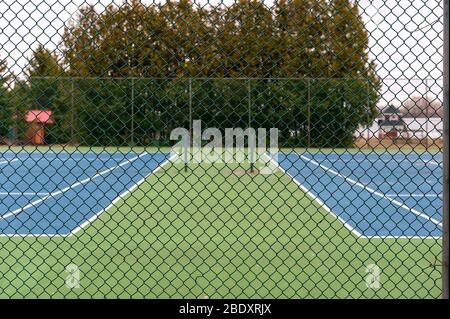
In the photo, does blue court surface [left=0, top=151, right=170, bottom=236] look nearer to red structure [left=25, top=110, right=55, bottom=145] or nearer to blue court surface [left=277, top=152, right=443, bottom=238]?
red structure [left=25, top=110, right=55, bottom=145]

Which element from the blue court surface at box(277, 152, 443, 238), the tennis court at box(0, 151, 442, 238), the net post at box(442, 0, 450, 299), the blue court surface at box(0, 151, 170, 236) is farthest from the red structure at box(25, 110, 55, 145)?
the net post at box(442, 0, 450, 299)

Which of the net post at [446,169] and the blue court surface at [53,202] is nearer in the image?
the net post at [446,169]

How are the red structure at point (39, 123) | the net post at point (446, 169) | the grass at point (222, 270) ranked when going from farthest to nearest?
the red structure at point (39, 123) < the grass at point (222, 270) < the net post at point (446, 169)

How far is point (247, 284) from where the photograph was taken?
4.79 m

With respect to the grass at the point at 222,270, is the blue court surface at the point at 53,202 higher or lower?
higher

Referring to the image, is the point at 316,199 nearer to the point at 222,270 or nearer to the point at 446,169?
the point at 222,270

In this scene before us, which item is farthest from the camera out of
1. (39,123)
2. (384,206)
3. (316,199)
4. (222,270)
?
(39,123)

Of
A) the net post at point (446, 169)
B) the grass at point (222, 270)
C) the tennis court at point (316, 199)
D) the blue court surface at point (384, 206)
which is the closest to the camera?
the net post at point (446, 169)

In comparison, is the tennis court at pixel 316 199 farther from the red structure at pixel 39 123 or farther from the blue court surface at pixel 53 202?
the red structure at pixel 39 123

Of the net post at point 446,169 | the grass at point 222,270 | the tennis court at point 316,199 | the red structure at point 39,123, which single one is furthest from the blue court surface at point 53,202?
the net post at point 446,169

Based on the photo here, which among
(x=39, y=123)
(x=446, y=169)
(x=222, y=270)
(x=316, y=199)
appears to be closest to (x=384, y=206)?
(x=316, y=199)

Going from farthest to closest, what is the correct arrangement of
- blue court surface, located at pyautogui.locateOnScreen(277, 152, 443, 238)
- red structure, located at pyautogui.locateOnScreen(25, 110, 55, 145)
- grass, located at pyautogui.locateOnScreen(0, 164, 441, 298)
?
red structure, located at pyautogui.locateOnScreen(25, 110, 55, 145), blue court surface, located at pyautogui.locateOnScreen(277, 152, 443, 238), grass, located at pyautogui.locateOnScreen(0, 164, 441, 298)

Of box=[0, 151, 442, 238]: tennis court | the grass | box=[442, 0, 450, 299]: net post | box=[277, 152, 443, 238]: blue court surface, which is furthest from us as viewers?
box=[0, 151, 442, 238]: tennis court
